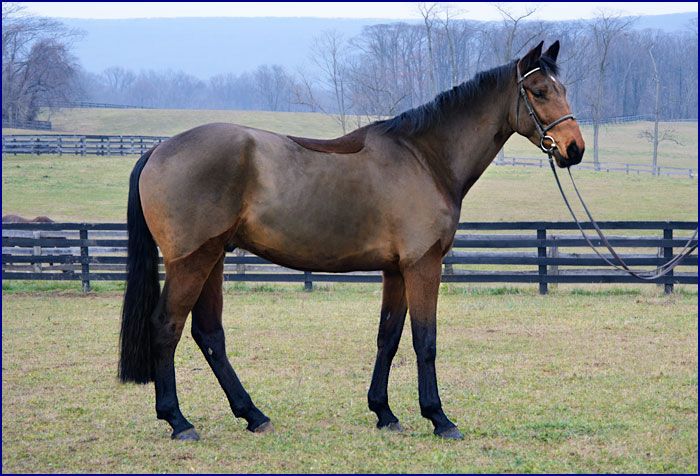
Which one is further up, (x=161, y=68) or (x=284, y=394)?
(x=161, y=68)

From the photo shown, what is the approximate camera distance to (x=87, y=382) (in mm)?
7148

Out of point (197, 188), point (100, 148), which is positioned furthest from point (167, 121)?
point (197, 188)

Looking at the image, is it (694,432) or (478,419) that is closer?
(694,432)

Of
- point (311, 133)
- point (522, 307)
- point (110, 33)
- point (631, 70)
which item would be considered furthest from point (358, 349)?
point (110, 33)

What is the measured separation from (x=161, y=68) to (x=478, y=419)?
152540 mm

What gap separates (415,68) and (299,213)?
38116 millimetres

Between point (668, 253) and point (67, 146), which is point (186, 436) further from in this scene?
point (67, 146)

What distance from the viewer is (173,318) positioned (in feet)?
17.7

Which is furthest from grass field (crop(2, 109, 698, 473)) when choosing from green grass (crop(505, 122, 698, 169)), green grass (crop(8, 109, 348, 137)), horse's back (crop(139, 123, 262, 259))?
green grass (crop(8, 109, 348, 137))

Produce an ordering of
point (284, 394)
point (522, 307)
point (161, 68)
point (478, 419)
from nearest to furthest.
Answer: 1. point (478, 419)
2. point (284, 394)
3. point (522, 307)
4. point (161, 68)

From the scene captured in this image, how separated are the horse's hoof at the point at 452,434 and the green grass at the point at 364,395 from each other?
7 centimetres

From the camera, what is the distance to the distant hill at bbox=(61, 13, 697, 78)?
15350 cm

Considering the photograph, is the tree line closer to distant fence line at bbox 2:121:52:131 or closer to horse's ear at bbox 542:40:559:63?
distant fence line at bbox 2:121:52:131

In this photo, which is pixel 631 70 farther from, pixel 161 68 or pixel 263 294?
pixel 161 68
